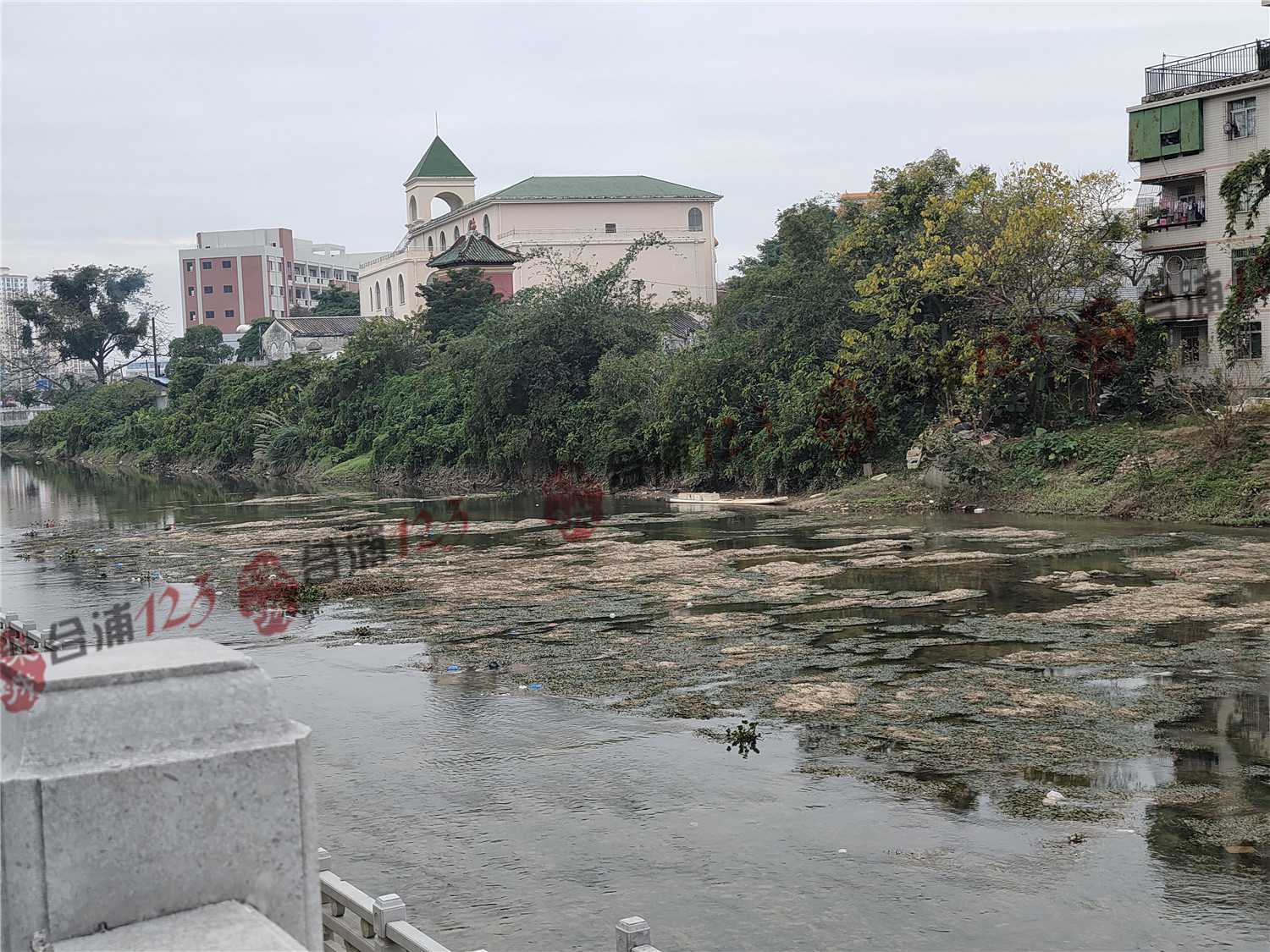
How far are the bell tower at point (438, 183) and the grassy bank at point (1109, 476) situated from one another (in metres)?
48.9

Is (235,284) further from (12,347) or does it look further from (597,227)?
(597,227)

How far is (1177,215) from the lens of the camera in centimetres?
2845

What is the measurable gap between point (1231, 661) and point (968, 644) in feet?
7.62

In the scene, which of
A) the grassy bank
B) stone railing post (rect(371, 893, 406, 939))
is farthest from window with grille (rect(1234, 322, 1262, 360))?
stone railing post (rect(371, 893, 406, 939))

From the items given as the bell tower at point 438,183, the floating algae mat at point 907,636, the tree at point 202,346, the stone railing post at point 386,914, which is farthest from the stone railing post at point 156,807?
the tree at point 202,346

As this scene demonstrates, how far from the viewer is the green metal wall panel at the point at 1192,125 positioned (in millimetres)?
27984

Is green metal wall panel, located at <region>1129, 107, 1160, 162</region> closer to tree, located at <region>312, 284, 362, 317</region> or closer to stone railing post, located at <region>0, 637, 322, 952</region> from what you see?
stone railing post, located at <region>0, 637, 322, 952</region>

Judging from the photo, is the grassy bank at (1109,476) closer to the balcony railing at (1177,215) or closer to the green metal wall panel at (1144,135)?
the balcony railing at (1177,215)

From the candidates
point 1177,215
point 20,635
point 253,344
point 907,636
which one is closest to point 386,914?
point 907,636

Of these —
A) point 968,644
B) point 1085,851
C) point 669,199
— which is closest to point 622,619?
point 968,644

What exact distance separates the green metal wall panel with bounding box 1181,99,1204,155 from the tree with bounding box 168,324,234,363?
59.7m

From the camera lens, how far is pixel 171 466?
57344 millimetres

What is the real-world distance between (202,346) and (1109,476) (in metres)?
66.1

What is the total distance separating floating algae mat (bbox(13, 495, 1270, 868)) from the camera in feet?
28.3
